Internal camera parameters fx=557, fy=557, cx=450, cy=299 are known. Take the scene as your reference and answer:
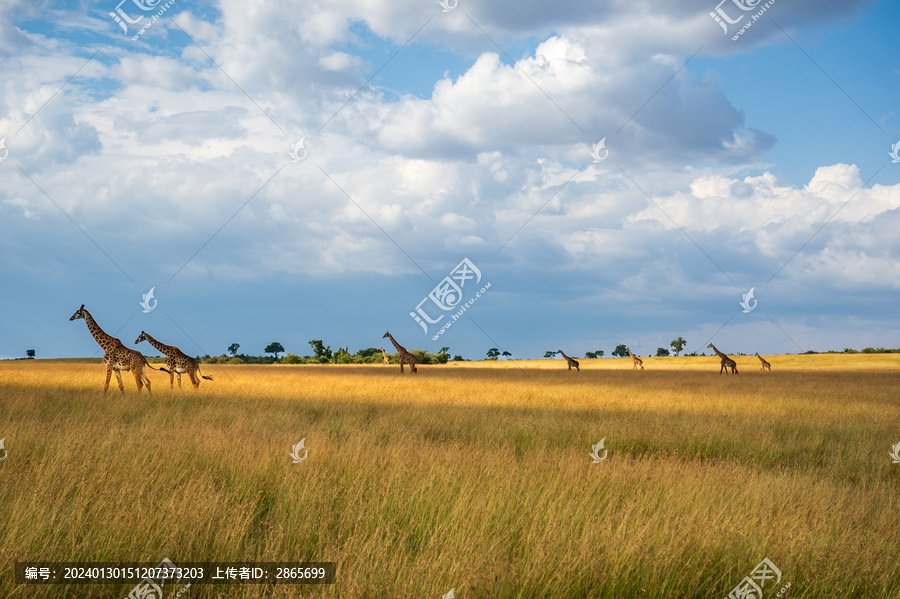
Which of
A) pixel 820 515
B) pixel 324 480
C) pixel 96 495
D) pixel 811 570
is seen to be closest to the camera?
pixel 811 570

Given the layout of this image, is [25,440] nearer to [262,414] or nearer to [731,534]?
[262,414]

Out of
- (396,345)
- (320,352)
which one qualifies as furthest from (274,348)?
(396,345)

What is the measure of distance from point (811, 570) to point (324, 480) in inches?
191

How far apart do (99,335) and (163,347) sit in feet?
9.96

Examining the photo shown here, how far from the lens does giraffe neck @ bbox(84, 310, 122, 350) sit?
15.3m

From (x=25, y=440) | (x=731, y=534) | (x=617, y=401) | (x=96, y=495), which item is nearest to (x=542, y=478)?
(x=731, y=534)

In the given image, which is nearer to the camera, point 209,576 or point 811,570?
point 209,576

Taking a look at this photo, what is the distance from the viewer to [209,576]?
14.1ft

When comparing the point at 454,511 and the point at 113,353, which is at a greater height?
the point at 113,353

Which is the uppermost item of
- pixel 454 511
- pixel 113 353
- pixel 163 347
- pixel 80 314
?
pixel 80 314

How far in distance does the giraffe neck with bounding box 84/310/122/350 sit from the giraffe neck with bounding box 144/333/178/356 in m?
2.33

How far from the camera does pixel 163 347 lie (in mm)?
18391

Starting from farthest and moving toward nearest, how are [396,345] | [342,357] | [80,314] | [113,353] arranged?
[342,357] < [396,345] < [80,314] < [113,353]

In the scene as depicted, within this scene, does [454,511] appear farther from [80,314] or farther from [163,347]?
[163,347]
